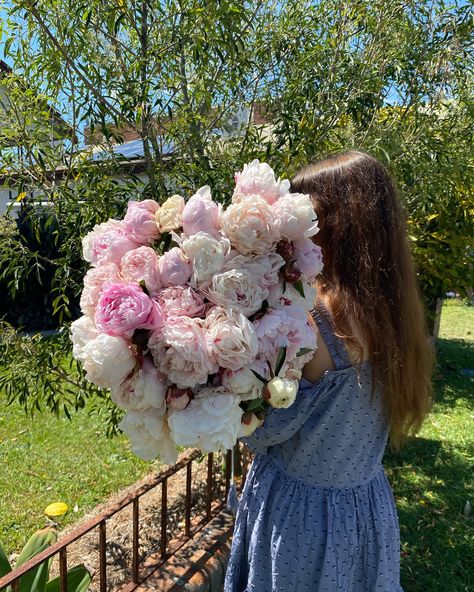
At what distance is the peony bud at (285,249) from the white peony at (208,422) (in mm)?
356

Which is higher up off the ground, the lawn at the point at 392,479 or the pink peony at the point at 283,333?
the pink peony at the point at 283,333

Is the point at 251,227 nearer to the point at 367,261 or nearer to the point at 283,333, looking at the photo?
the point at 283,333

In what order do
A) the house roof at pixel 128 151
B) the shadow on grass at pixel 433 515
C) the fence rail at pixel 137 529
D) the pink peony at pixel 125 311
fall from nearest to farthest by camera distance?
the pink peony at pixel 125 311 < the fence rail at pixel 137 529 < the house roof at pixel 128 151 < the shadow on grass at pixel 433 515

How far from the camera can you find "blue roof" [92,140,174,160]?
2244 mm

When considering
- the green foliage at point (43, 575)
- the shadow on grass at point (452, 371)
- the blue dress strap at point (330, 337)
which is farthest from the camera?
the shadow on grass at point (452, 371)

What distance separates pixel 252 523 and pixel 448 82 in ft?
8.65

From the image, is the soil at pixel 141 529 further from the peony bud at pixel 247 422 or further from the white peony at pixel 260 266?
the white peony at pixel 260 266

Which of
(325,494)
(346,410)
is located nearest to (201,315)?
(346,410)

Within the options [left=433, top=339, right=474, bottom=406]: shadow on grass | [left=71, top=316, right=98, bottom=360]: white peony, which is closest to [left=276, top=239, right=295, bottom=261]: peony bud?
[left=71, top=316, right=98, bottom=360]: white peony

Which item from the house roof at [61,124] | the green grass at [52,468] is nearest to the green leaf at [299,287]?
the house roof at [61,124]

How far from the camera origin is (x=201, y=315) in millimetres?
1142

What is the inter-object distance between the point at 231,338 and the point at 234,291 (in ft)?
0.36

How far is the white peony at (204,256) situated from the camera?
1.14 m

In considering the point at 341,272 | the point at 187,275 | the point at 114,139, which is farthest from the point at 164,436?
the point at 114,139
